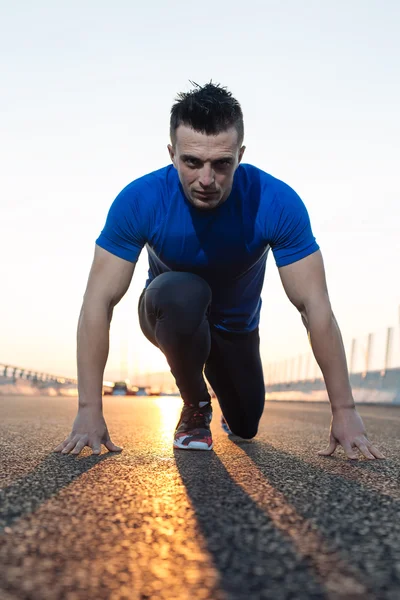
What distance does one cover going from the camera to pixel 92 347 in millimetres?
3432

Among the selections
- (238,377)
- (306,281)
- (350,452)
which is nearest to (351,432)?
(350,452)

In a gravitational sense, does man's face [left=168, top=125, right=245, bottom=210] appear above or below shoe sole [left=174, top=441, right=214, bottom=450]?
above

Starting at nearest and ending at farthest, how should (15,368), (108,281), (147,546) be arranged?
(147,546) → (108,281) → (15,368)

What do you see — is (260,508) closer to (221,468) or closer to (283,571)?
(283,571)

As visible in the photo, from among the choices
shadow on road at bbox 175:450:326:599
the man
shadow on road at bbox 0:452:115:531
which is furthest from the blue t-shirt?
shadow on road at bbox 175:450:326:599

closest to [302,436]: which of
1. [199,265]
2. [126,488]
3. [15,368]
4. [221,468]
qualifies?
[199,265]

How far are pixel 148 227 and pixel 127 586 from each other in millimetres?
2504

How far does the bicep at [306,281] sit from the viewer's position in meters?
3.44

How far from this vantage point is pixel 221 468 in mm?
2957

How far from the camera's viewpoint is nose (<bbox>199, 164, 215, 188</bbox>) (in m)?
3.39

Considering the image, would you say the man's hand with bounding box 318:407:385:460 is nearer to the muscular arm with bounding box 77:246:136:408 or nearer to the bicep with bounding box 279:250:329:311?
the bicep with bounding box 279:250:329:311

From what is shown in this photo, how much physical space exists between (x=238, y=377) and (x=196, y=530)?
296cm

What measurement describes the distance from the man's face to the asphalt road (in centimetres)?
134

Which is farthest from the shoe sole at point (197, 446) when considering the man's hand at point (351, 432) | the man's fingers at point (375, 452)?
the man's fingers at point (375, 452)
